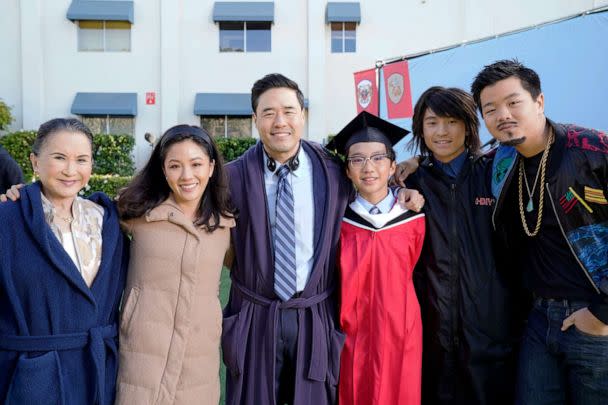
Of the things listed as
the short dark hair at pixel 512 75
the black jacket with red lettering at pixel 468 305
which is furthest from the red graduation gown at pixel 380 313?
the short dark hair at pixel 512 75

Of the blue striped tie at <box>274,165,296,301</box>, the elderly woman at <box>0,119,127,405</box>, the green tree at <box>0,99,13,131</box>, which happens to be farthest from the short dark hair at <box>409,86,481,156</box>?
the green tree at <box>0,99,13,131</box>

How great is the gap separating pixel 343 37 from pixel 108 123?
8.35m

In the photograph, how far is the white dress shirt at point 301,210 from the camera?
2.57 metres

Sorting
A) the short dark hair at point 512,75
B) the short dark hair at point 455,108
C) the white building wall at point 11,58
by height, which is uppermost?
the white building wall at point 11,58

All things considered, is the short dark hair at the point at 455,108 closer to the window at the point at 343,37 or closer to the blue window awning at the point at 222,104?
the blue window awning at the point at 222,104

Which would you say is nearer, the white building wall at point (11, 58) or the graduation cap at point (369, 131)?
the graduation cap at point (369, 131)

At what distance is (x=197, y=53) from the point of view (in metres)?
16.6

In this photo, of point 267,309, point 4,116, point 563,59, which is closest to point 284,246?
point 267,309

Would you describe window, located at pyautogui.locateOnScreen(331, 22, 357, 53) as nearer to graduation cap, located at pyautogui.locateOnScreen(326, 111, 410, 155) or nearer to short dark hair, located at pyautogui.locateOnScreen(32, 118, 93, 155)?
graduation cap, located at pyautogui.locateOnScreen(326, 111, 410, 155)

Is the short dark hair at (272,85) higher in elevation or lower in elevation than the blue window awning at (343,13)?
lower

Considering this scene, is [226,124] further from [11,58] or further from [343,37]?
[11,58]

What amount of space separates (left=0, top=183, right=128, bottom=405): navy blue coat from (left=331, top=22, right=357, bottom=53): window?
618 inches

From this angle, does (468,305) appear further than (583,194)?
Yes

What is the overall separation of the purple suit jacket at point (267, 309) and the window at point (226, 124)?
560 inches
